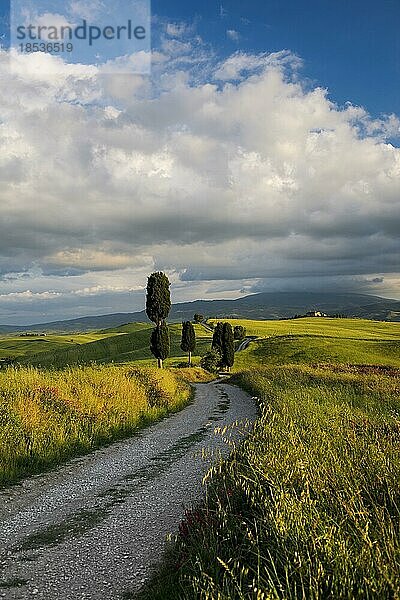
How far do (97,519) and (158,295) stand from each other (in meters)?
51.6

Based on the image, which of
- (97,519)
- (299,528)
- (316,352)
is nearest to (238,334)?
(316,352)

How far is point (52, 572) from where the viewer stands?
630cm

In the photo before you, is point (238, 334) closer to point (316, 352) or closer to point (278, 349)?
point (278, 349)

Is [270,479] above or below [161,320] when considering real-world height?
below

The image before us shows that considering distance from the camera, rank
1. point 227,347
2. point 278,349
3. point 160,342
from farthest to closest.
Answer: point 278,349 → point 227,347 → point 160,342

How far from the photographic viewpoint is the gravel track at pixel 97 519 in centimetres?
609

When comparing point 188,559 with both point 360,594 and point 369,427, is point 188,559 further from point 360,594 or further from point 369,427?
point 369,427

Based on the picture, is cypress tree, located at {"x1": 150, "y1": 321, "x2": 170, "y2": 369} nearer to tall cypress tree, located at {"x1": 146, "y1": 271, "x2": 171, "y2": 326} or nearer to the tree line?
the tree line

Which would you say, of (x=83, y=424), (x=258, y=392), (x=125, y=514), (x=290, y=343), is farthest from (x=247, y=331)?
(x=125, y=514)

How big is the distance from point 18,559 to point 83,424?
9.31 metres

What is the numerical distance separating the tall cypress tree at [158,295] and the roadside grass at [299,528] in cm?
4856

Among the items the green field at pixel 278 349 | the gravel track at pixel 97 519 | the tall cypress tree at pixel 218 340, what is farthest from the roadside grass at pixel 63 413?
the tall cypress tree at pixel 218 340

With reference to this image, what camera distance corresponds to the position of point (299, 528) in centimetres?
561

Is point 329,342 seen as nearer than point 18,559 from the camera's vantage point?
No
